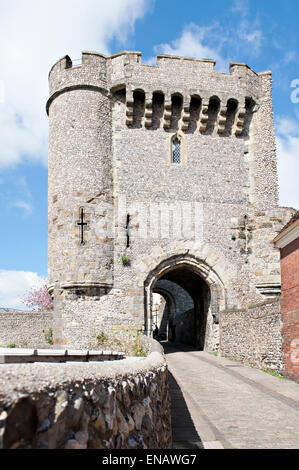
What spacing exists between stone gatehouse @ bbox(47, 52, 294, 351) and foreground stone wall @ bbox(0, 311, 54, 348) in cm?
374

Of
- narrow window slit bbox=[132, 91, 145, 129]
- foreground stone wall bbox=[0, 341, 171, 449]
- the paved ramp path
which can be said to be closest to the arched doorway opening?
the paved ramp path

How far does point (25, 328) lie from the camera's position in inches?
746

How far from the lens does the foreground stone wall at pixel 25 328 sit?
1880 centimetres

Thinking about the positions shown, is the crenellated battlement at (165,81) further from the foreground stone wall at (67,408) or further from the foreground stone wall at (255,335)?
the foreground stone wall at (67,408)

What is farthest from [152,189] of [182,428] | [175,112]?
[182,428]

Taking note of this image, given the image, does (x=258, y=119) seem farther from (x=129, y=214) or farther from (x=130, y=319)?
(x=130, y=319)

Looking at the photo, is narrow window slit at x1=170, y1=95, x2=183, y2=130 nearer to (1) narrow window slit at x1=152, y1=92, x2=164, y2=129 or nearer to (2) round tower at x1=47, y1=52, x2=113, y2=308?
(1) narrow window slit at x1=152, y1=92, x2=164, y2=129

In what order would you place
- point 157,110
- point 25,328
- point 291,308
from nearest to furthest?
point 291,308
point 157,110
point 25,328

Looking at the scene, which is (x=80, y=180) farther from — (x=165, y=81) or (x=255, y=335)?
(x=255, y=335)

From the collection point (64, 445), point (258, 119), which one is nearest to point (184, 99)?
point (258, 119)

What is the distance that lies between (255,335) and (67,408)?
1212cm

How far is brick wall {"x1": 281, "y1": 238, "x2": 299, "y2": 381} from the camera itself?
1044cm

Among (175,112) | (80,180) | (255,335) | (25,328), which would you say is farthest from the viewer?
(25,328)

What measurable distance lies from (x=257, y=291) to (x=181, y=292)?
1322 centimetres
